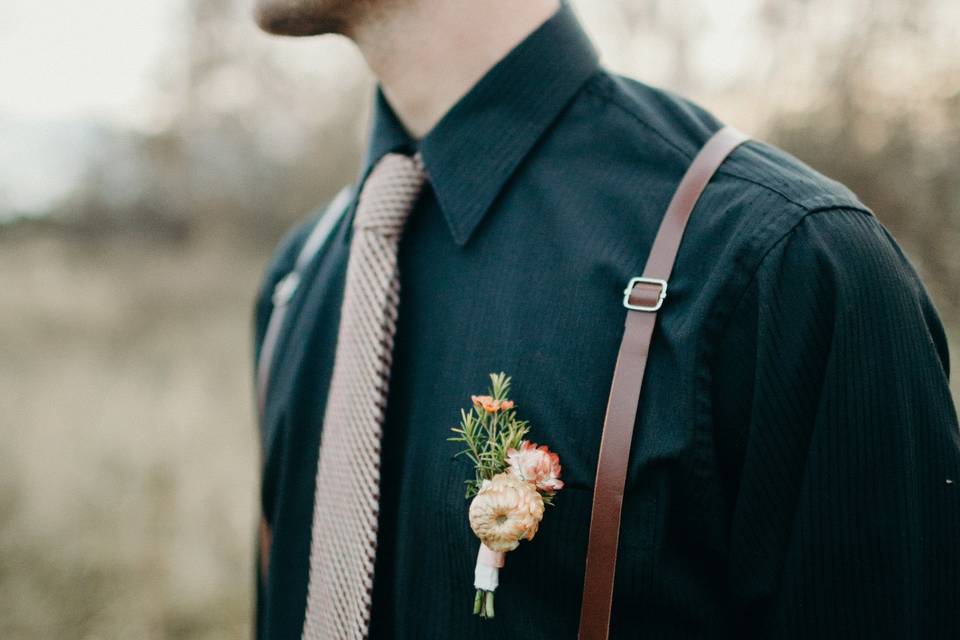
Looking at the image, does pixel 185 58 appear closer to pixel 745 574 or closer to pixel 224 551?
pixel 224 551

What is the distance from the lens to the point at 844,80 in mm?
3908

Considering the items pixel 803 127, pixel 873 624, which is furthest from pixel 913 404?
pixel 803 127

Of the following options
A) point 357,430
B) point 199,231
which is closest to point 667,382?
point 357,430

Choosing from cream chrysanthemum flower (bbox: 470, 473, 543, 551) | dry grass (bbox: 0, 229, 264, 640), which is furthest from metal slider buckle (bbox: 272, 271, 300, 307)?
dry grass (bbox: 0, 229, 264, 640)

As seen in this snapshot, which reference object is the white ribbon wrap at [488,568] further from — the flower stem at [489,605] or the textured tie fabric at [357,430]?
the textured tie fabric at [357,430]

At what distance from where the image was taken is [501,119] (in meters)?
1.41

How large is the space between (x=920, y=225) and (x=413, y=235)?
314 centimetres

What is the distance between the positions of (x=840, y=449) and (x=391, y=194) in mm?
861

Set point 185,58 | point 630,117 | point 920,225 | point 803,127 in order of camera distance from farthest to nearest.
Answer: point 185,58, point 803,127, point 920,225, point 630,117

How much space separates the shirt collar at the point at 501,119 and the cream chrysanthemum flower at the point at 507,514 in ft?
1.52

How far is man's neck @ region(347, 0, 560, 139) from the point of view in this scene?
1.42 meters

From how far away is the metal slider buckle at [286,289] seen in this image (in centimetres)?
178

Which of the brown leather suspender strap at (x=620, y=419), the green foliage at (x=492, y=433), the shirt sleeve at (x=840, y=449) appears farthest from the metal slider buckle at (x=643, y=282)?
the green foliage at (x=492, y=433)

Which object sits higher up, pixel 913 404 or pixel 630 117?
pixel 630 117
